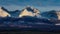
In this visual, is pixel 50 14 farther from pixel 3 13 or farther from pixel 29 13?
pixel 3 13

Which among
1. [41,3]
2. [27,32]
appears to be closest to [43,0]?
[41,3]

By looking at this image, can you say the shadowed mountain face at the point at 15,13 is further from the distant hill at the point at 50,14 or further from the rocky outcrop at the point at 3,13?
the distant hill at the point at 50,14

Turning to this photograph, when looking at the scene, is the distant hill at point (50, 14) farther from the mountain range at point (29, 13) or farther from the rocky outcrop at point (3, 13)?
the rocky outcrop at point (3, 13)

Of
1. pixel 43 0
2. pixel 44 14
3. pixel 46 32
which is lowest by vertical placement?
pixel 46 32

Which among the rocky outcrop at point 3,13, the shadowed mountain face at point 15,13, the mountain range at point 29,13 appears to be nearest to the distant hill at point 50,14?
the mountain range at point 29,13

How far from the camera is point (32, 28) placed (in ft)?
6.89

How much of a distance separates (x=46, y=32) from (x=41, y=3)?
0.27m

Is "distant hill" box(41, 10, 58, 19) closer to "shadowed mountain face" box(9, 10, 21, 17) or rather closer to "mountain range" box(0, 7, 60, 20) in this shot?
"mountain range" box(0, 7, 60, 20)

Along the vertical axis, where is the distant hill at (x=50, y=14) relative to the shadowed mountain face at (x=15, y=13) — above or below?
below

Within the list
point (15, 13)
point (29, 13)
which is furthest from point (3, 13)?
point (29, 13)

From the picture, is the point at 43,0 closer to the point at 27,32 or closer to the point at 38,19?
the point at 38,19

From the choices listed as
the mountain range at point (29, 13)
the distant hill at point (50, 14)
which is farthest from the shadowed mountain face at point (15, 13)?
the distant hill at point (50, 14)

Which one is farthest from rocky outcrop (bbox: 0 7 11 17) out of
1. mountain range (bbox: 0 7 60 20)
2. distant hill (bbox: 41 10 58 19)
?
distant hill (bbox: 41 10 58 19)

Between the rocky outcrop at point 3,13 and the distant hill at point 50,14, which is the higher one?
the rocky outcrop at point 3,13
